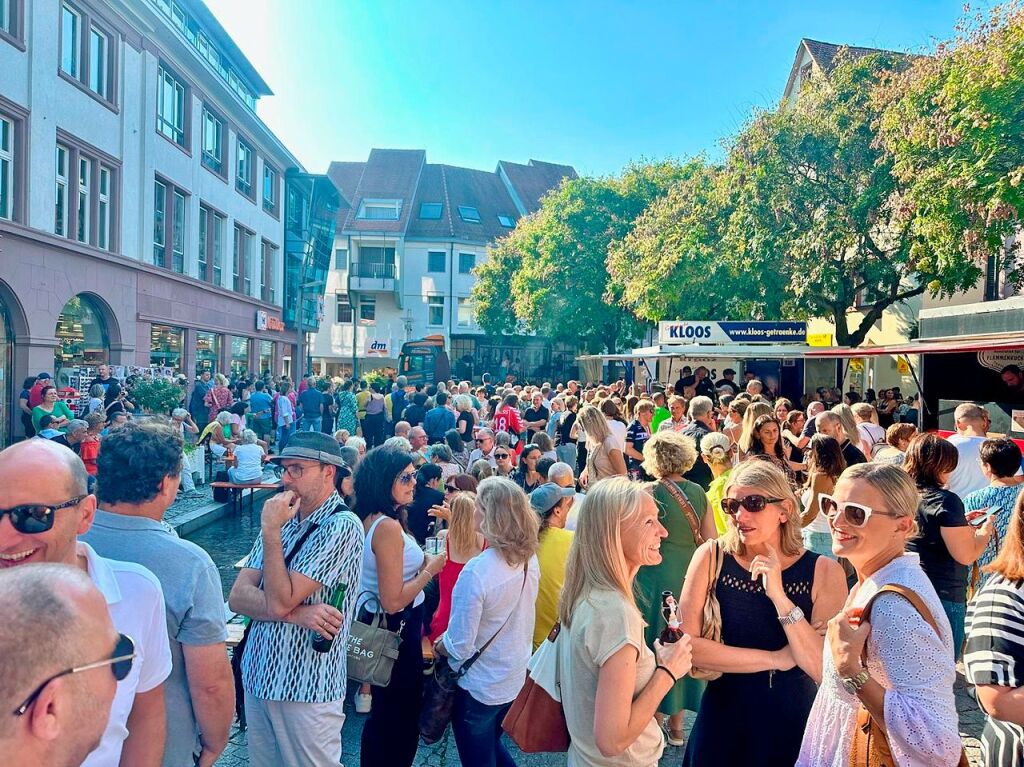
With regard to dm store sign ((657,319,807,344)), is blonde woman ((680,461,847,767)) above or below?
below

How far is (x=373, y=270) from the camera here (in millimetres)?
46719

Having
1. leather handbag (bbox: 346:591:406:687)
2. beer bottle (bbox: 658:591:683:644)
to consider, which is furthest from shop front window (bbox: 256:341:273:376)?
beer bottle (bbox: 658:591:683:644)

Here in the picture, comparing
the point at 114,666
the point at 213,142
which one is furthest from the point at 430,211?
the point at 114,666

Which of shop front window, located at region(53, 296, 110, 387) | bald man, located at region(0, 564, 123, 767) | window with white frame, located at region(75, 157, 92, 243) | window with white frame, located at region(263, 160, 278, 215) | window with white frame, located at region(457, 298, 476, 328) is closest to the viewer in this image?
bald man, located at region(0, 564, 123, 767)

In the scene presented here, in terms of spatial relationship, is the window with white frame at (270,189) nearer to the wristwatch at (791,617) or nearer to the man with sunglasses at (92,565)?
the man with sunglasses at (92,565)

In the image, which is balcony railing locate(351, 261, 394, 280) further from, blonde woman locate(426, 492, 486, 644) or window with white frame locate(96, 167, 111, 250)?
blonde woman locate(426, 492, 486, 644)

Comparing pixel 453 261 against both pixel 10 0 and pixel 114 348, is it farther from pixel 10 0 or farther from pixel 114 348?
pixel 10 0

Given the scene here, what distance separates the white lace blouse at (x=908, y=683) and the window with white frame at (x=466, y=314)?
4456cm

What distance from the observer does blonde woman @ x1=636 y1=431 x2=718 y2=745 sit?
4213mm

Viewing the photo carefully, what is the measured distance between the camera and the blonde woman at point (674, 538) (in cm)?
421

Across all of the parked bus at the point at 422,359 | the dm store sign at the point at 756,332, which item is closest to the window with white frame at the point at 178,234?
the parked bus at the point at 422,359

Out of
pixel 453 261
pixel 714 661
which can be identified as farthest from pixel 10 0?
pixel 453 261

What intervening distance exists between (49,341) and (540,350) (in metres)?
32.6

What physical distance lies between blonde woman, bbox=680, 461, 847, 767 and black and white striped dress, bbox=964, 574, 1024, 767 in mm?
517
